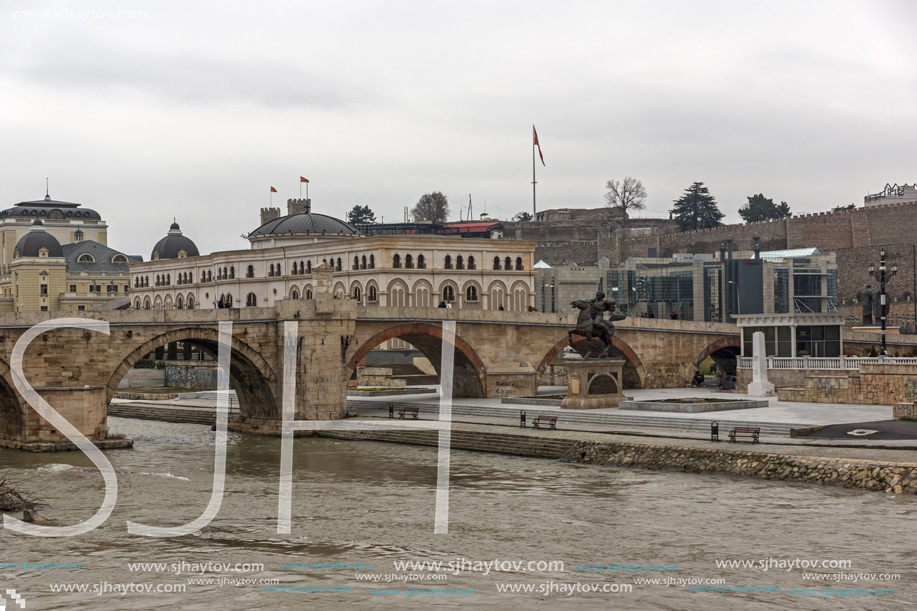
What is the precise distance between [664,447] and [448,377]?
26250 mm

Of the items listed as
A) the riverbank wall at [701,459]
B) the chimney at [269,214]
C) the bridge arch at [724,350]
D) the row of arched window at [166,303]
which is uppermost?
the chimney at [269,214]

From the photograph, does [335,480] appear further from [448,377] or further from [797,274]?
[797,274]

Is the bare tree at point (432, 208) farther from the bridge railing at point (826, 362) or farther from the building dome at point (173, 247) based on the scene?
the bridge railing at point (826, 362)

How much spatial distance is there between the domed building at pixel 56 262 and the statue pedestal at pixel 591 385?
241 feet

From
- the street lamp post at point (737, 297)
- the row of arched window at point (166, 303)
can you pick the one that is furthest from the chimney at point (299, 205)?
A: the street lamp post at point (737, 297)

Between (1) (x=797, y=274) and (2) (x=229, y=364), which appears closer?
(2) (x=229, y=364)

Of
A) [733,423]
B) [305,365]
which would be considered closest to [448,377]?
[305,365]

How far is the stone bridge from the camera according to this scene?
44.2 metres

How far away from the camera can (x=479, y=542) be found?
2752 cm

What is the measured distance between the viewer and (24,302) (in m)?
118

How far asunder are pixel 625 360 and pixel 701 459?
26423 millimetres

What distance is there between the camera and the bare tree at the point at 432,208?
168 metres

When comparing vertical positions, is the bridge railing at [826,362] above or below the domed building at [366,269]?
below

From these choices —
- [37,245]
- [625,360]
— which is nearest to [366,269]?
[625,360]
